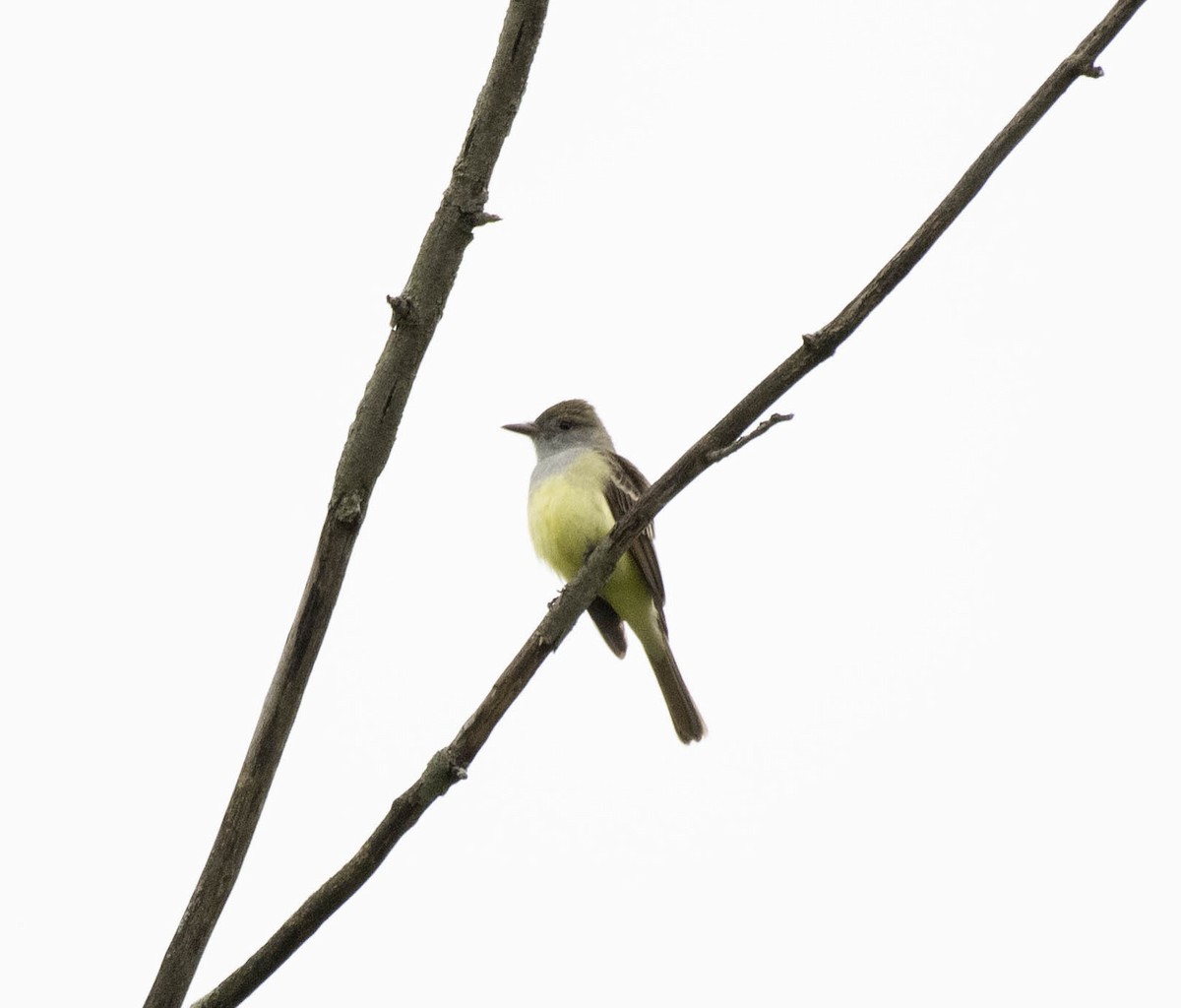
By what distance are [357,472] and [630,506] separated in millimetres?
3875

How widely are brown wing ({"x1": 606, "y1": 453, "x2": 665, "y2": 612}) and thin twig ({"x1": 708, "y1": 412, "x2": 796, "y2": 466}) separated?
12.0ft

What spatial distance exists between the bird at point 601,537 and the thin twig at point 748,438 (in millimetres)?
3669

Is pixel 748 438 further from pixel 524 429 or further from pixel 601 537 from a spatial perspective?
pixel 524 429

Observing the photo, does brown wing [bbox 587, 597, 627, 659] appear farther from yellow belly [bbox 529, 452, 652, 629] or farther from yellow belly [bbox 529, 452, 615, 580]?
yellow belly [bbox 529, 452, 615, 580]

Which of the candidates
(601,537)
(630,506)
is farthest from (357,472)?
(630,506)

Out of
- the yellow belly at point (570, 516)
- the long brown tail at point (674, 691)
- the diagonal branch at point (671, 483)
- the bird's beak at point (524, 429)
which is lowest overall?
the diagonal branch at point (671, 483)

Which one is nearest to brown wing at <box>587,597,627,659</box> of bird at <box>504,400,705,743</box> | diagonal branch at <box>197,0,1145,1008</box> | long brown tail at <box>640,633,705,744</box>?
bird at <box>504,400,705,743</box>

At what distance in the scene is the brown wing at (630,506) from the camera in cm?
746

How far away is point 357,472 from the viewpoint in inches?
140

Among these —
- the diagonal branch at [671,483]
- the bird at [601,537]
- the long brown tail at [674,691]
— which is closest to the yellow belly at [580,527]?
the bird at [601,537]

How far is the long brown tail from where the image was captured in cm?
789

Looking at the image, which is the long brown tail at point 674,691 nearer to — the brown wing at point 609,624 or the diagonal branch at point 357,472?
the brown wing at point 609,624

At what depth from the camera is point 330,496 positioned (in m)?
3.57

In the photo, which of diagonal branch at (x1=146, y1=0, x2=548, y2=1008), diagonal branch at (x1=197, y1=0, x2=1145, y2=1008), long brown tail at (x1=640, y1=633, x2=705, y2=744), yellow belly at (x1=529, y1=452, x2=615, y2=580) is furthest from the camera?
long brown tail at (x1=640, y1=633, x2=705, y2=744)
